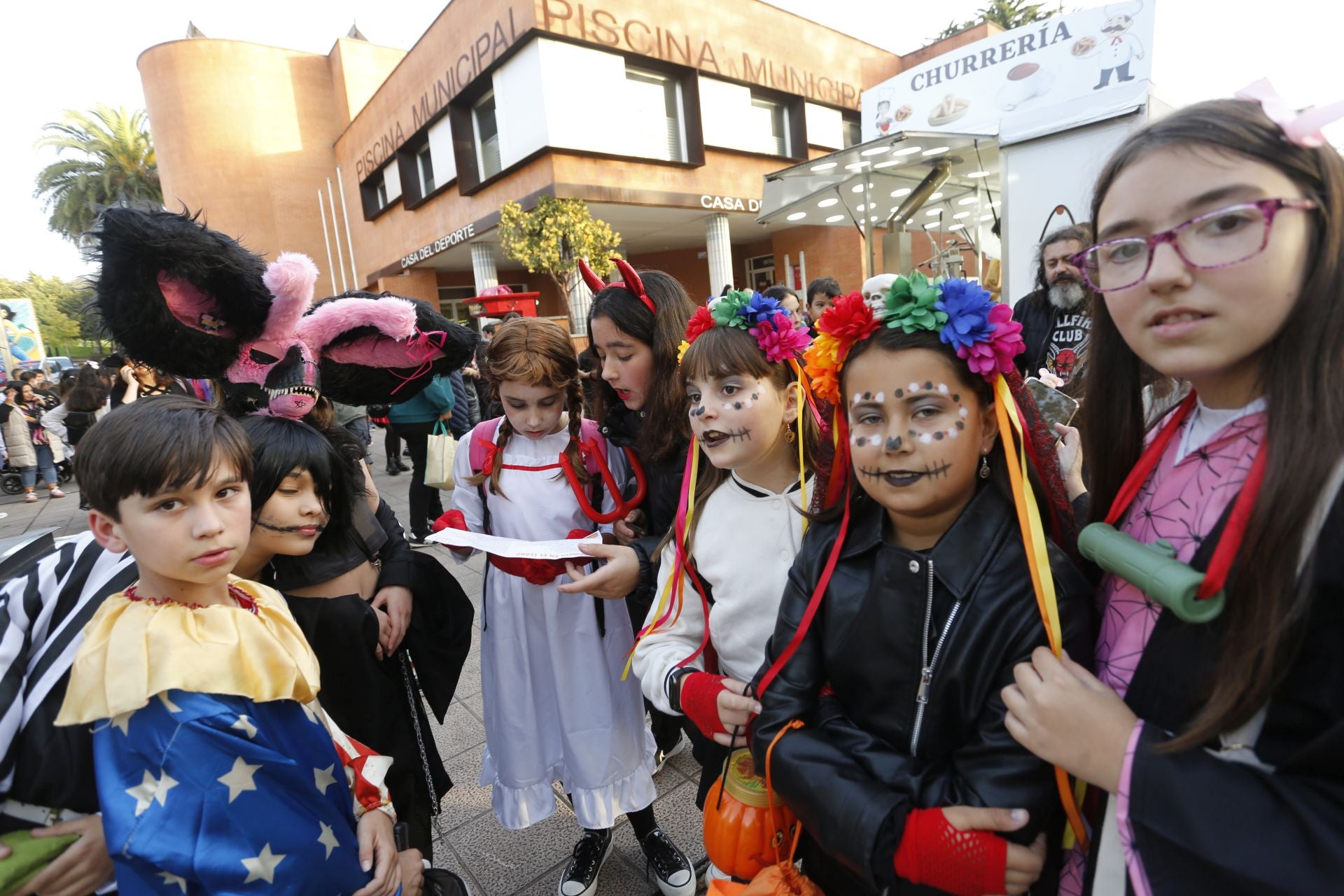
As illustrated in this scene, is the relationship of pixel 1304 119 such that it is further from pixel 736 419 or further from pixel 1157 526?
pixel 736 419

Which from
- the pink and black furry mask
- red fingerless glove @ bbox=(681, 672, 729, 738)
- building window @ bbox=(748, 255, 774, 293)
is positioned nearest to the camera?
red fingerless glove @ bbox=(681, 672, 729, 738)

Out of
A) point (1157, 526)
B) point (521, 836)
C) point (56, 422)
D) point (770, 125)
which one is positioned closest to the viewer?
point (1157, 526)

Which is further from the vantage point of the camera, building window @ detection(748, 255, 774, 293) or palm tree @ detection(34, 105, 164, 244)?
palm tree @ detection(34, 105, 164, 244)

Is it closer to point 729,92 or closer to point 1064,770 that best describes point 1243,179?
point 1064,770

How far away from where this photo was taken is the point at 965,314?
1127mm

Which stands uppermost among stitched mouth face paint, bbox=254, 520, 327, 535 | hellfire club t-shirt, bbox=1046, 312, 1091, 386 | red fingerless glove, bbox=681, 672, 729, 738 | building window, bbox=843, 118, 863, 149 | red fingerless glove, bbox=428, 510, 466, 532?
building window, bbox=843, 118, 863, 149

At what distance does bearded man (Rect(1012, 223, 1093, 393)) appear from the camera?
312cm

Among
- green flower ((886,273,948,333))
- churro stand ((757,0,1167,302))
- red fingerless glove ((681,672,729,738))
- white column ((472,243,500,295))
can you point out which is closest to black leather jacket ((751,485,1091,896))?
red fingerless glove ((681,672,729,738))

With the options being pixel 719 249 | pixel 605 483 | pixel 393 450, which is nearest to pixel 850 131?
pixel 719 249

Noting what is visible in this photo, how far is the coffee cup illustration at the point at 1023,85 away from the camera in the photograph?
9.51m

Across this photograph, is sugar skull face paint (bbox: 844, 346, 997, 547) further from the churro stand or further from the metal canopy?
the metal canopy

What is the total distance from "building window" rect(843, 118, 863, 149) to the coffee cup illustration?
753 cm

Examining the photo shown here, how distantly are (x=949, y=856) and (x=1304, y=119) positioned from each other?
115cm

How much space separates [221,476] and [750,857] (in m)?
1.27
